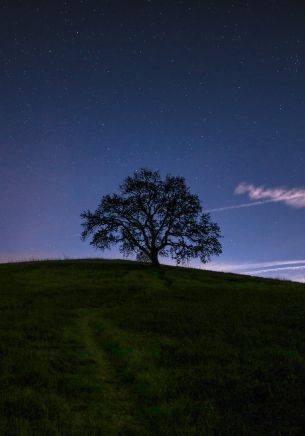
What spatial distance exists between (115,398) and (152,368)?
98.5 inches

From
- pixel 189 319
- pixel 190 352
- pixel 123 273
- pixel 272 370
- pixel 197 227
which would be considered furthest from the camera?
pixel 197 227

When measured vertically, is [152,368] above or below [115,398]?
above

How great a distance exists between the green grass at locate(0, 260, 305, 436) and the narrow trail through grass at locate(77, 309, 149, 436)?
1.1 inches

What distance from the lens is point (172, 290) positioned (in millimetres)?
36844

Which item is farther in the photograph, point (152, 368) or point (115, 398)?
point (152, 368)

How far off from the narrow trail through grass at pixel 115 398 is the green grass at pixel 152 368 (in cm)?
3

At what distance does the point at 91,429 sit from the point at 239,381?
5.00 metres

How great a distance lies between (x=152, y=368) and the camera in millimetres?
13219

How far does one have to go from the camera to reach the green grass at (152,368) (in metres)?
9.30

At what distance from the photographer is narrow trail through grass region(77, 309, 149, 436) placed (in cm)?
910

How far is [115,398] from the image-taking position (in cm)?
1093

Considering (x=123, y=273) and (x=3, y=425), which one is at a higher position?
(x=123, y=273)

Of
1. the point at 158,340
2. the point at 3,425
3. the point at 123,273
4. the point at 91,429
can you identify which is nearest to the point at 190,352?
the point at 158,340

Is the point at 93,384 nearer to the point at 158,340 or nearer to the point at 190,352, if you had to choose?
the point at 190,352
